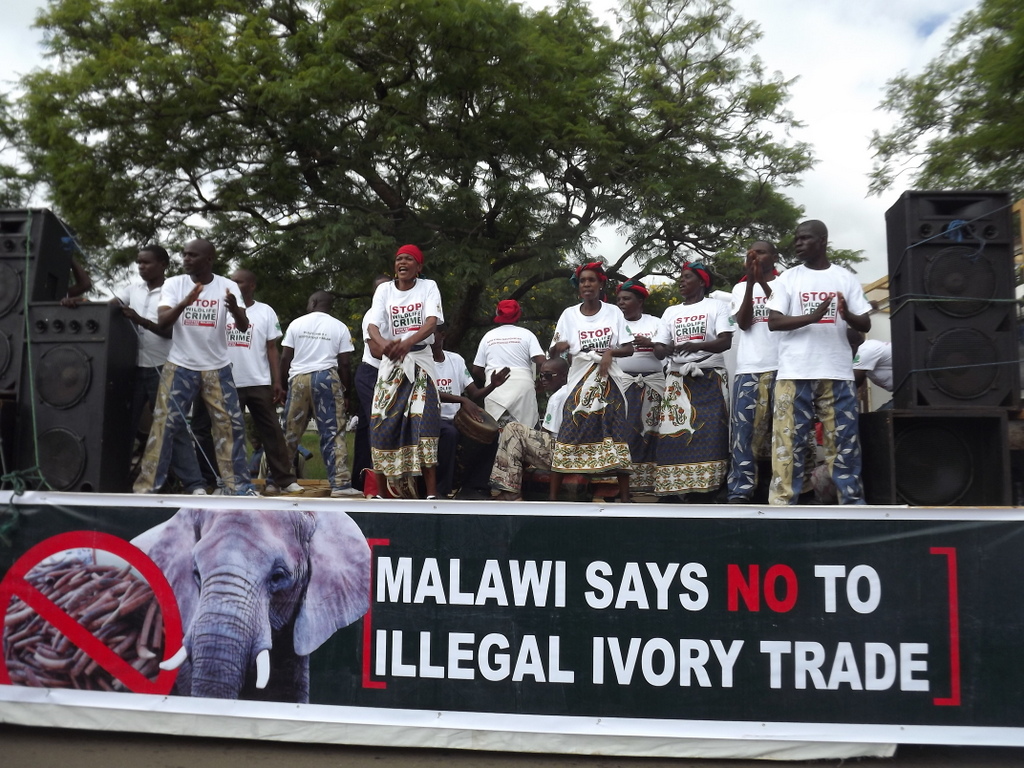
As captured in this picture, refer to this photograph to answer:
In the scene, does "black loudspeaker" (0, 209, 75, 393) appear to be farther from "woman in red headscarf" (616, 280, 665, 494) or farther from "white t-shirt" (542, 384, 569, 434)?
"woman in red headscarf" (616, 280, 665, 494)

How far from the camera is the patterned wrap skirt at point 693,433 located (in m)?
5.82

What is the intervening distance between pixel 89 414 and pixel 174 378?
0.76 m

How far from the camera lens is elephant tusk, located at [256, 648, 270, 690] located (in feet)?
13.6

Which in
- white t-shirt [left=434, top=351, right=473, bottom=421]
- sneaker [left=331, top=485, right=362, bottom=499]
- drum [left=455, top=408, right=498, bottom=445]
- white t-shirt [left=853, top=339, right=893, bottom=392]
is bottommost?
sneaker [left=331, top=485, right=362, bottom=499]

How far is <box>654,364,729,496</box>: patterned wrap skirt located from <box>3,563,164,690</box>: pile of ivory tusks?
316cm

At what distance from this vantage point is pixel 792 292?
16.6 ft

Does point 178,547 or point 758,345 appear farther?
point 758,345

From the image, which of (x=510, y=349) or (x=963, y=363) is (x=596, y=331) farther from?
(x=963, y=363)

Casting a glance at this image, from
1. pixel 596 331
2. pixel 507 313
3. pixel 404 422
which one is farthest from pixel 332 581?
pixel 507 313

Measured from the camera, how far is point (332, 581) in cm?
416

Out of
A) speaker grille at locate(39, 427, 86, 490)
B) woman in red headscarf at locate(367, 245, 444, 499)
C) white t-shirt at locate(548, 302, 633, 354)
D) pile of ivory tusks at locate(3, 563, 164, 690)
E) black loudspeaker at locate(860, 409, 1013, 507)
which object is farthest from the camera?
white t-shirt at locate(548, 302, 633, 354)

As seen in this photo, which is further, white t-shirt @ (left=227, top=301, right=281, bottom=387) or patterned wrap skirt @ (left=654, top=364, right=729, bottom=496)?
white t-shirt @ (left=227, top=301, right=281, bottom=387)

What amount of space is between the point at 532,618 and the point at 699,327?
106 inches

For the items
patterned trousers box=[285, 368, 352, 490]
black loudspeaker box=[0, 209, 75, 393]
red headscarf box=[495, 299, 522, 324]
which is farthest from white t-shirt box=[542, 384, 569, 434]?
black loudspeaker box=[0, 209, 75, 393]
